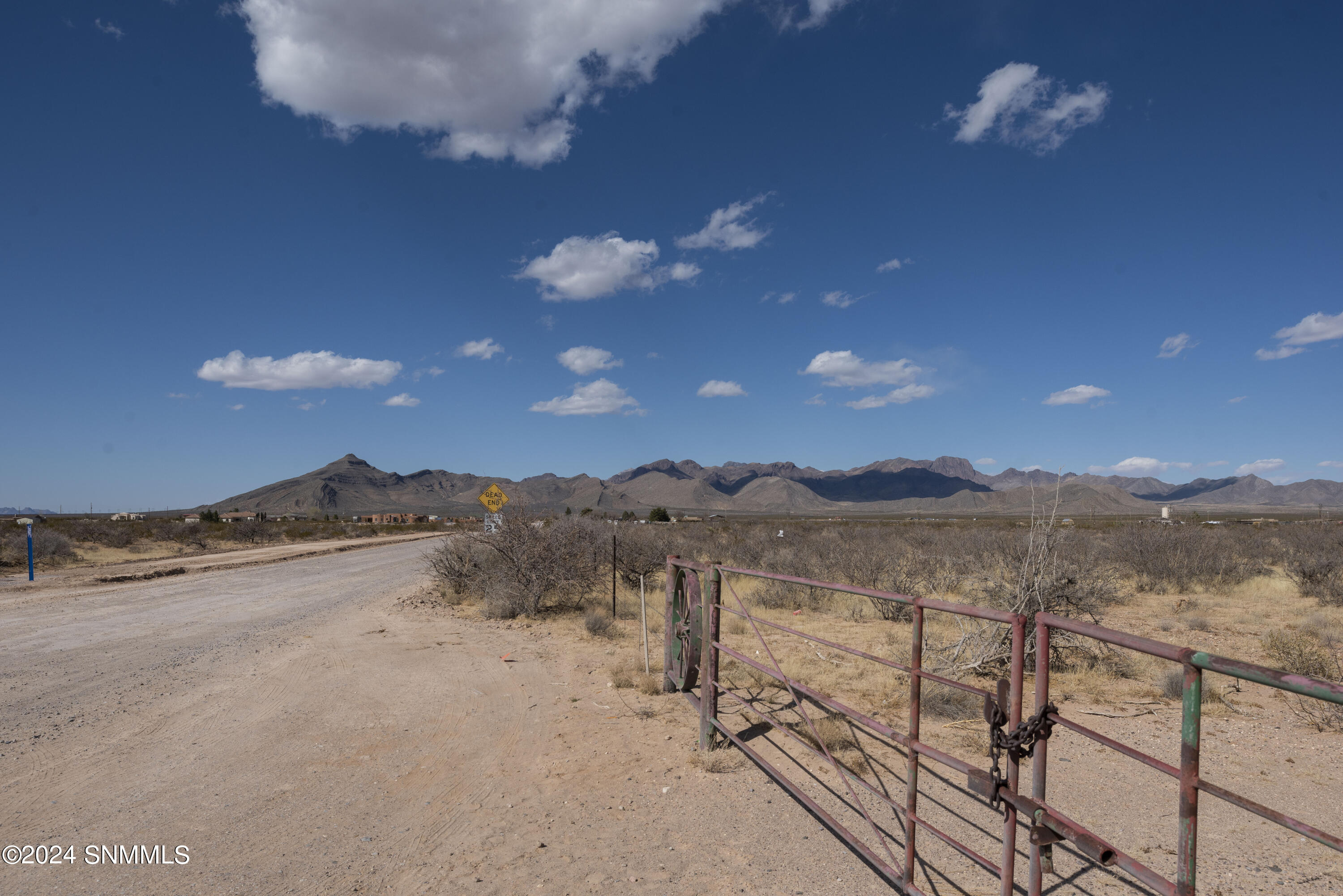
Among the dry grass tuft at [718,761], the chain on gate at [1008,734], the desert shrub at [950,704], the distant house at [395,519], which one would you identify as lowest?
the distant house at [395,519]

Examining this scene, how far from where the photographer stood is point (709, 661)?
638cm

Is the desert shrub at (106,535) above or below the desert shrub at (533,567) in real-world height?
below

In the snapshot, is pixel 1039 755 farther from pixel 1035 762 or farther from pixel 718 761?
pixel 718 761

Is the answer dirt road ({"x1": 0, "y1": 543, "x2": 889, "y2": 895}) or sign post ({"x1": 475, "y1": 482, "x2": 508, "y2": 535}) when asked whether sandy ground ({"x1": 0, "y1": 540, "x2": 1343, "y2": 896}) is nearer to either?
dirt road ({"x1": 0, "y1": 543, "x2": 889, "y2": 895})

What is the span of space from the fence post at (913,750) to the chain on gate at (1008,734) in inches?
15.8

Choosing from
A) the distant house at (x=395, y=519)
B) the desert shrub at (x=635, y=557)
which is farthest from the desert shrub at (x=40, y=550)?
the distant house at (x=395, y=519)

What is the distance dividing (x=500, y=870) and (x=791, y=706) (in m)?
4.31

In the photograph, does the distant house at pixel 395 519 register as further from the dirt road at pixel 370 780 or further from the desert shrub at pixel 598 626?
the dirt road at pixel 370 780

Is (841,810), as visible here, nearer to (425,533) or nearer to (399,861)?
(399,861)

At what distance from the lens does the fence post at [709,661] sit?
634 centimetres

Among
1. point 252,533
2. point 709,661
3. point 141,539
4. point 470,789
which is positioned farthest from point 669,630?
point 141,539

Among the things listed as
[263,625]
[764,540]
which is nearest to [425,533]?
[764,540]

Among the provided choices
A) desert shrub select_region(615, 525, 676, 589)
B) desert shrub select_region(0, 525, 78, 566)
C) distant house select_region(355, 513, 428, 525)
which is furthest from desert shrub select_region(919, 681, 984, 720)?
distant house select_region(355, 513, 428, 525)

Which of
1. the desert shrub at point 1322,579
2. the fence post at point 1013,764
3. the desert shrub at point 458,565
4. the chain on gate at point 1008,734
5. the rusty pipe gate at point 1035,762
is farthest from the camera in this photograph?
the desert shrub at point 458,565
